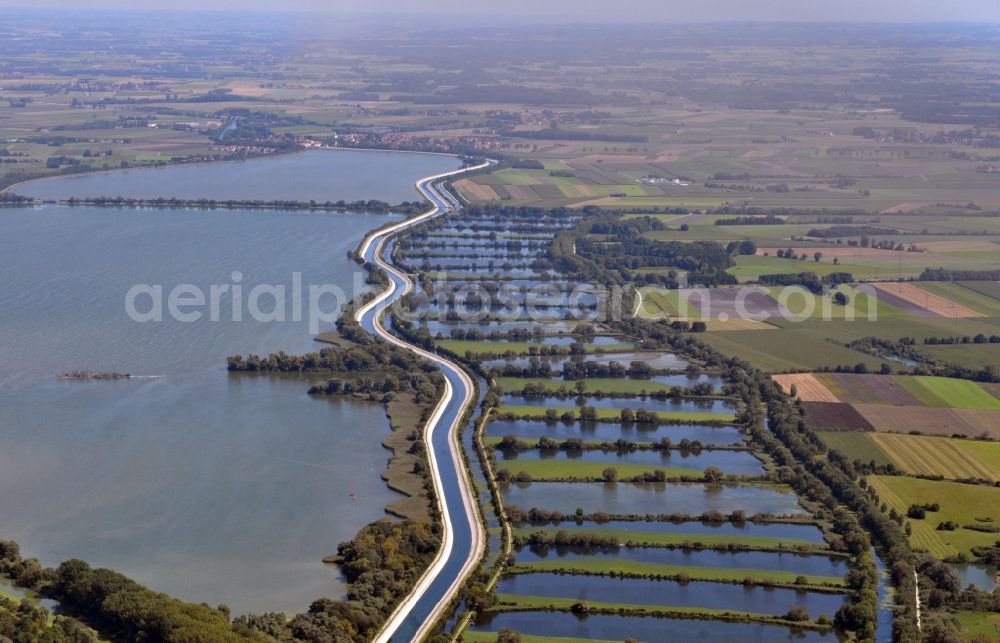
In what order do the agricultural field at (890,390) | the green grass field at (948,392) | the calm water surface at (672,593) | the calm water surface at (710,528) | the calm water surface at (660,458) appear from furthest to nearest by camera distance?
1. the agricultural field at (890,390)
2. the green grass field at (948,392)
3. the calm water surface at (660,458)
4. the calm water surface at (710,528)
5. the calm water surface at (672,593)

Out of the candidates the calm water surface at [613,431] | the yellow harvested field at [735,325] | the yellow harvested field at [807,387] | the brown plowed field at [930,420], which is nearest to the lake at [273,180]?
the yellow harvested field at [735,325]

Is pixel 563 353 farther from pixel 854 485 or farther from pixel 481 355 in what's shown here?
pixel 854 485

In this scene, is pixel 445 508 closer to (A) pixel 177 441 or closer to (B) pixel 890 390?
(A) pixel 177 441

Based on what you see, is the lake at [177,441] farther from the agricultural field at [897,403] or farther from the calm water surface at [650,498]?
A: the agricultural field at [897,403]

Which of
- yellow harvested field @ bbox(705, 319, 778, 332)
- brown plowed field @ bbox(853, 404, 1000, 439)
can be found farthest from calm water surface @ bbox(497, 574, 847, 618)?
yellow harvested field @ bbox(705, 319, 778, 332)

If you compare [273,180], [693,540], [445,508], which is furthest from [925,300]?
[273,180]

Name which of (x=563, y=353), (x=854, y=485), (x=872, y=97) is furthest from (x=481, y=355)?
(x=872, y=97)

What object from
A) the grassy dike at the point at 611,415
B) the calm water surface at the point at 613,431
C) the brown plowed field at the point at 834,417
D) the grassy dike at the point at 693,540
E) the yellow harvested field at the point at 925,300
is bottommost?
the grassy dike at the point at 693,540

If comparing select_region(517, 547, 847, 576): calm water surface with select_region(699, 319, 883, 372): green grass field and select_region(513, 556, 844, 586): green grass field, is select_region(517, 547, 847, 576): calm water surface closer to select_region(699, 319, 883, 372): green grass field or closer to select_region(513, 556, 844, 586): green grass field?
select_region(513, 556, 844, 586): green grass field
